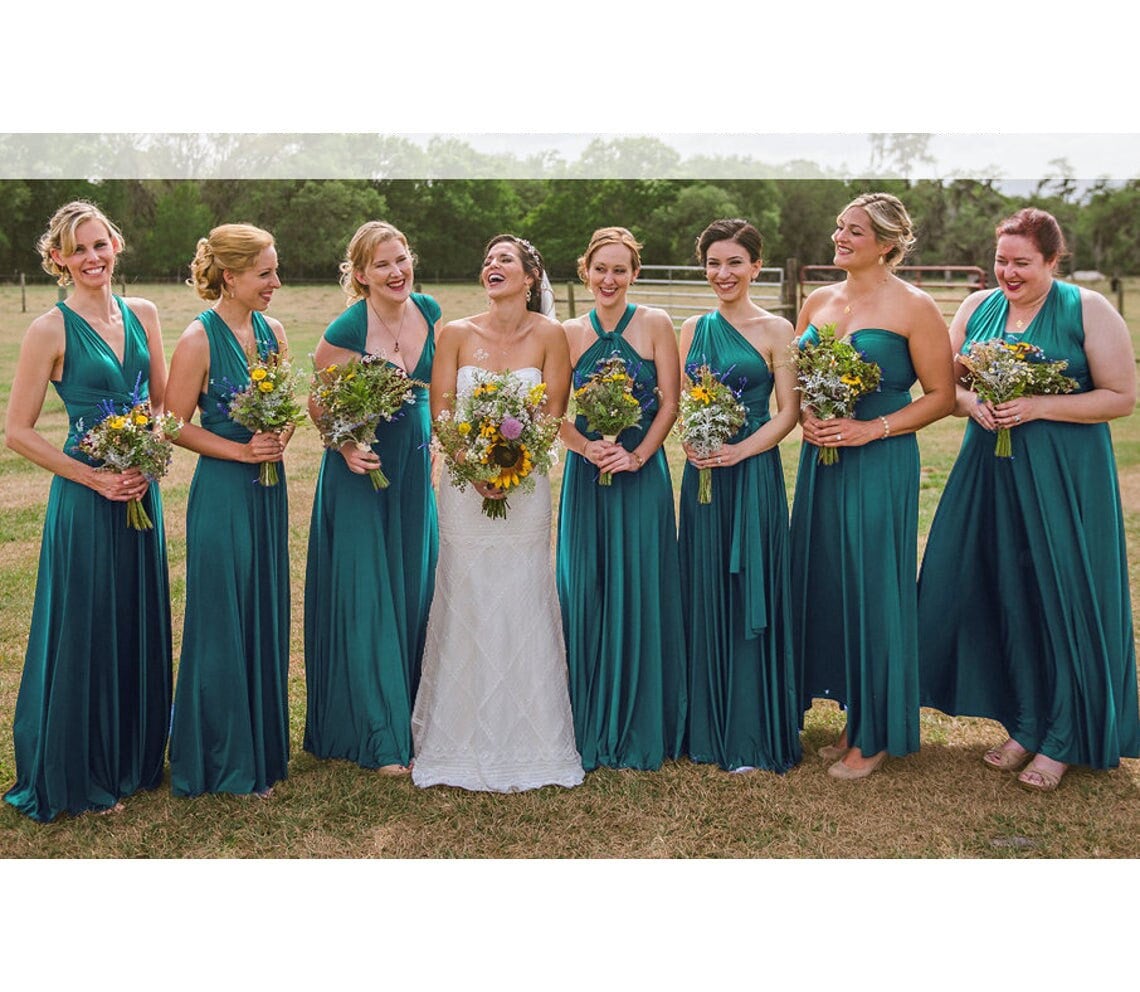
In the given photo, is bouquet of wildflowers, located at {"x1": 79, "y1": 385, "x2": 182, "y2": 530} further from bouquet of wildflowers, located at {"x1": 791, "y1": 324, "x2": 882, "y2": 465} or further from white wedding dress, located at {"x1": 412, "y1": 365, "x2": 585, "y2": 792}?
bouquet of wildflowers, located at {"x1": 791, "y1": 324, "x2": 882, "y2": 465}

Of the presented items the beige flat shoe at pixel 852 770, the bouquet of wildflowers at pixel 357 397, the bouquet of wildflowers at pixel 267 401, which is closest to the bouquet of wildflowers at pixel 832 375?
the beige flat shoe at pixel 852 770

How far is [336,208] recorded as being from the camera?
15.2 metres

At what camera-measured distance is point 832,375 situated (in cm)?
600

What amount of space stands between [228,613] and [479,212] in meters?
9.59

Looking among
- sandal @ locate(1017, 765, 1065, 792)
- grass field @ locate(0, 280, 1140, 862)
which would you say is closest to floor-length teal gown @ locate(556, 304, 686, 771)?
grass field @ locate(0, 280, 1140, 862)

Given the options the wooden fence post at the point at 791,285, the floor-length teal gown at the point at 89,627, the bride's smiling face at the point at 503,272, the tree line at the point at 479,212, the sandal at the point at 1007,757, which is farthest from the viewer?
the wooden fence post at the point at 791,285

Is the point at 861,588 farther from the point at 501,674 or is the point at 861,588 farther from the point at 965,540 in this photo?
the point at 501,674

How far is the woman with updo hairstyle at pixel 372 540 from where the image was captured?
632 cm

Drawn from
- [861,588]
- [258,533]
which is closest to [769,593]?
[861,588]

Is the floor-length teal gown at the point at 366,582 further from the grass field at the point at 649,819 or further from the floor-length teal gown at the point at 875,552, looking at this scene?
the floor-length teal gown at the point at 875,552

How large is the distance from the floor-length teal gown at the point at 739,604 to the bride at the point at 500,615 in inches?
29.2

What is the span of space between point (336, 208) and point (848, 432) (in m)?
10.5

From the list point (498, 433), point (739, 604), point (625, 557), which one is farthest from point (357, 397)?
point (739, 604)

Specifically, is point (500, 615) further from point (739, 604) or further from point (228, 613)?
point (228, 613)
